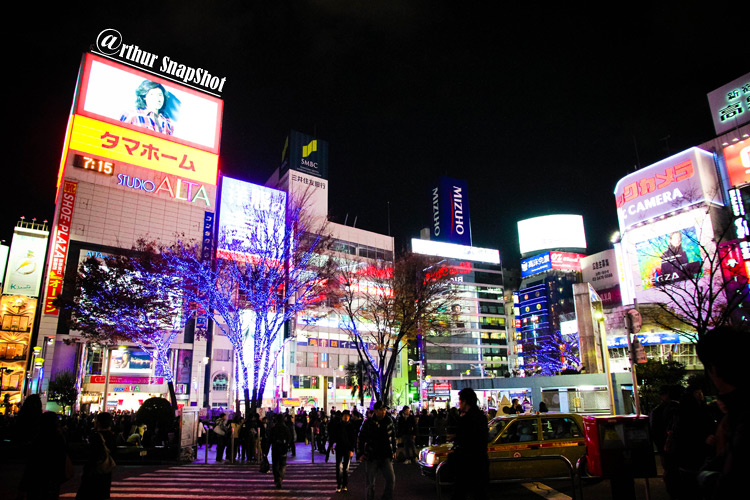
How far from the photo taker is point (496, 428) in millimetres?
10234

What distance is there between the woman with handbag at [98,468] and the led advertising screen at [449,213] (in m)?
81.3

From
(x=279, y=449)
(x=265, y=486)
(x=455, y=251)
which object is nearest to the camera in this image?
(x=279, y=449)

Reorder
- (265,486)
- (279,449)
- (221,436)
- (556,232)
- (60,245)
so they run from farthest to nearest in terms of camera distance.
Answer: (556,232) → (60,245) → (221,436) → (265,486) → (279,449)

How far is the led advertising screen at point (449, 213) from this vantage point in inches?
3401

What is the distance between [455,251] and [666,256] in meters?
40.0

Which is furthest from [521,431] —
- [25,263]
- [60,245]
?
[25,263]

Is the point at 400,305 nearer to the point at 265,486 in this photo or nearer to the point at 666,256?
the point at 265,486

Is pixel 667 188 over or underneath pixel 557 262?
underneath

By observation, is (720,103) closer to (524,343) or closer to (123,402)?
(524,343)

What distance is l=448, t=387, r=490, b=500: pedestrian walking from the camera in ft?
18.8

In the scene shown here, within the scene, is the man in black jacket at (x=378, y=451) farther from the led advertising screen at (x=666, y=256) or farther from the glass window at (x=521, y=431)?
the led advertising screen at (x=666, y=256)

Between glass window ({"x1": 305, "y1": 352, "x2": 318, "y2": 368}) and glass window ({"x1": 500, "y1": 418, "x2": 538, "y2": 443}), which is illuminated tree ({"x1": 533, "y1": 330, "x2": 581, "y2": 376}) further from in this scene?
glass window ({"x1": 500, "y1": 418, "x2": 538, "y2": 443})

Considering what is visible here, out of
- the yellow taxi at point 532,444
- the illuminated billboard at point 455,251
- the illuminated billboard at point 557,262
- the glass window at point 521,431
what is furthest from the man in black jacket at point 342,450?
the illuminated billboard at point 557,262

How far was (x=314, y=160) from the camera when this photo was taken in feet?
258
